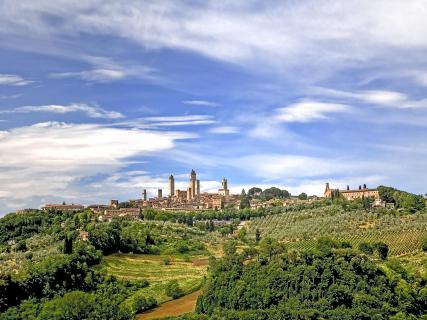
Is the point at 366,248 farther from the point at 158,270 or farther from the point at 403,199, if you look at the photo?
the point at 403,199

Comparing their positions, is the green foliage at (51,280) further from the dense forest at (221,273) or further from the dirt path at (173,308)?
the dirt path at (173,308)

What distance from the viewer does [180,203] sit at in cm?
19225

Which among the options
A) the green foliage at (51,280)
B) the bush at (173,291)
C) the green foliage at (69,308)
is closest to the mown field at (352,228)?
the bush at (173,291)

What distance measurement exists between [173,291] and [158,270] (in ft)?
37.0

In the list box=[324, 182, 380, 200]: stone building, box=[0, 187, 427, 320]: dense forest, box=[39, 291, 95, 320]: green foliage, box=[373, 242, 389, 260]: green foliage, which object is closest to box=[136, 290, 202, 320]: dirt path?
box=[0, 187, 427, 320]: dense forest

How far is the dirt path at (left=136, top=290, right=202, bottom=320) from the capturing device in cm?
5678

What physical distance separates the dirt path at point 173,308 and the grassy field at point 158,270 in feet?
5.14

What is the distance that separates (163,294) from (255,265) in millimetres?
13106

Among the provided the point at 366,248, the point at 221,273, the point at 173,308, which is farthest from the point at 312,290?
the point at 366,248

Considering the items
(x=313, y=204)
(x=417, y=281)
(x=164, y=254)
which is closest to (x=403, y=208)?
(x=313, y=204)

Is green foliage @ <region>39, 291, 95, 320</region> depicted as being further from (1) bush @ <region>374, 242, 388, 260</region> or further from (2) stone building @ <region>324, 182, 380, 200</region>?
(2) stone building @ <region>324, 182, 380, 200</region>

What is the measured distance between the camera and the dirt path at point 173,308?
186 feet

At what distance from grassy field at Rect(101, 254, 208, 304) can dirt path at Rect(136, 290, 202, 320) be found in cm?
157

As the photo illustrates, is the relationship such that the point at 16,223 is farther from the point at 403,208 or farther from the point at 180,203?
the point at 180,203
